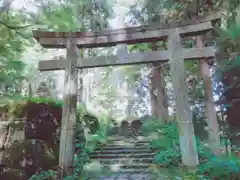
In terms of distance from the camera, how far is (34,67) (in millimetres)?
14695

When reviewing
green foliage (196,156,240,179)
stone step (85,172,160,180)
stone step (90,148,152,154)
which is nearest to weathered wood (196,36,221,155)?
green foliage (196,156,240,179)

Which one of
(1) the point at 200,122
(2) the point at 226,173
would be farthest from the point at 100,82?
(2) the point at 226,173

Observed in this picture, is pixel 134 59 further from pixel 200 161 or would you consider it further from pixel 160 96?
pixel 160 96

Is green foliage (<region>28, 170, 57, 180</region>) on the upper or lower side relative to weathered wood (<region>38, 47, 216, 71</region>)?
lower

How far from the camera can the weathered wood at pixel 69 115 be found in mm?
5047

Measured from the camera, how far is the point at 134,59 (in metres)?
5.13

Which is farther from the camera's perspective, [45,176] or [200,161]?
[200,161]

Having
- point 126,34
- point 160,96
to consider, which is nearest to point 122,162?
point 126,34

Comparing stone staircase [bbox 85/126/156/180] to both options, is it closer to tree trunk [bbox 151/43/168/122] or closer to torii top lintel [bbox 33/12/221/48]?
tree trunk [bbox 151/43/168/122]

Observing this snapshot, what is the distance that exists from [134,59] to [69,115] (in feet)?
6.72

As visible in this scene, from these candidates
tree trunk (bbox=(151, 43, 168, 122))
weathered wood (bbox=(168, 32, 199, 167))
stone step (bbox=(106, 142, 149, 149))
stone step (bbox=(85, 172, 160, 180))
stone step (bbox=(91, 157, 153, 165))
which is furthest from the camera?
tree trunk (bbox=(151, 43, 168, 122))

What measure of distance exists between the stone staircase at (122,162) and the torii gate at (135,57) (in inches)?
48.8

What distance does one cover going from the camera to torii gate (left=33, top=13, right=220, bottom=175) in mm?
4758

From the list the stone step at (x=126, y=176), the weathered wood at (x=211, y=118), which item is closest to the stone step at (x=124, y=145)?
the stone step at (x=126, y=176)
